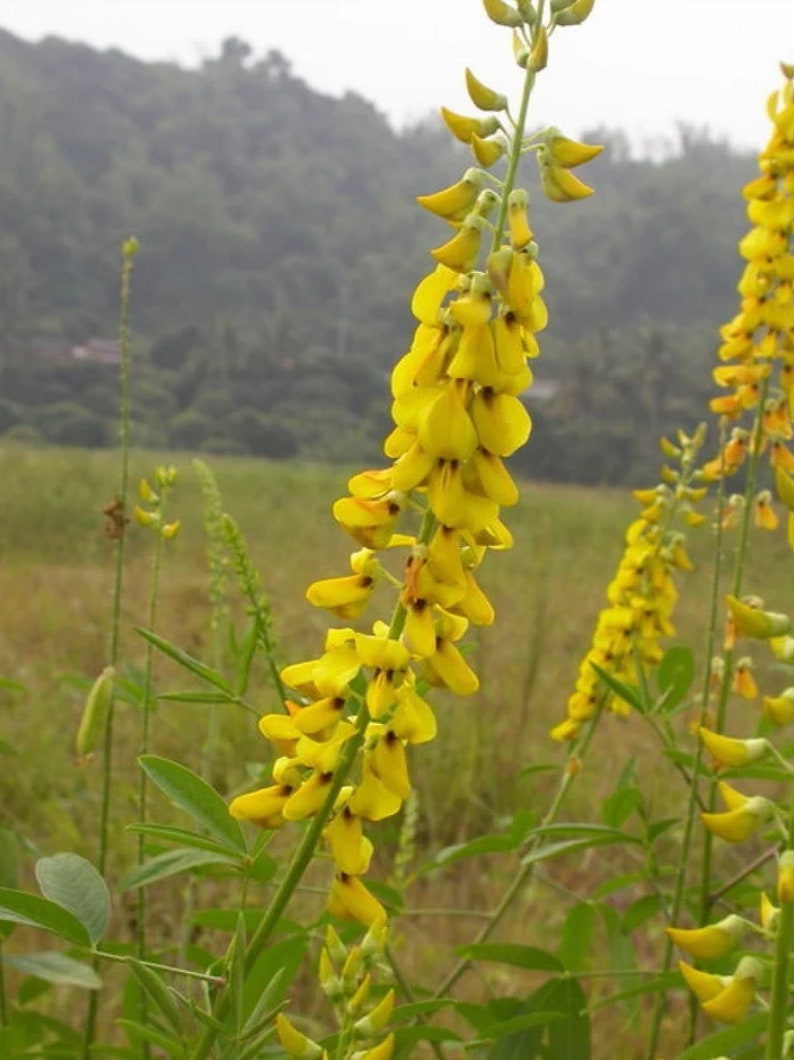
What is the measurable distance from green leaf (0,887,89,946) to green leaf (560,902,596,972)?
784 mm

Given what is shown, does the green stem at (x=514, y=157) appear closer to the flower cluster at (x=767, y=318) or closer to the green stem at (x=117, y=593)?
the green stem at (x=117, y=593)

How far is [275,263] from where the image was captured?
41750 millimetres

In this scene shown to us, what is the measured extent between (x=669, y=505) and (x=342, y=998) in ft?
3.64

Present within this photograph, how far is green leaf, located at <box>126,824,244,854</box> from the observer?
831mm

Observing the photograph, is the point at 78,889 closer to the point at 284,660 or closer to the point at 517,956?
the point at 517,956

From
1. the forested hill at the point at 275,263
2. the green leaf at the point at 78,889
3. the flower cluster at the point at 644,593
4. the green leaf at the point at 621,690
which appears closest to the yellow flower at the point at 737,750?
the green leaf at the point at 621,690

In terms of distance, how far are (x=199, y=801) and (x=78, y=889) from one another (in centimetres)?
12

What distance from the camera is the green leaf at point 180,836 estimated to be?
2.72ft

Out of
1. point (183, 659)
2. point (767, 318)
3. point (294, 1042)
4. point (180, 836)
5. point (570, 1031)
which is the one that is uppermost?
point (767, 318)

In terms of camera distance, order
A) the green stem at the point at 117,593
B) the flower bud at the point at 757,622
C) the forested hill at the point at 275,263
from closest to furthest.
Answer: the flower bud at the point at 757,622, the green stem at the point at 117,593, the forested hill at the point at 275,263

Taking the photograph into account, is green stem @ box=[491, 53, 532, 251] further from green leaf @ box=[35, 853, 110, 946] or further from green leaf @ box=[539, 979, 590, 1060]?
green leaf @ box=[539, 979, 590, 1060]

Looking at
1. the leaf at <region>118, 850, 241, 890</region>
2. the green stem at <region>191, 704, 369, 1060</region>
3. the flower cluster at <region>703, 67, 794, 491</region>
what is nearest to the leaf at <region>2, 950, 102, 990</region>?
the leaf at <region>118, 850, 241, 890</region>

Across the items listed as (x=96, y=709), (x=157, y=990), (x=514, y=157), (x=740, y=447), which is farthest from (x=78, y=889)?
(x=740, y=447)

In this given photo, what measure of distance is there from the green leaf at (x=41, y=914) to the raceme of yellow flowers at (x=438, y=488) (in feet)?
0.51
